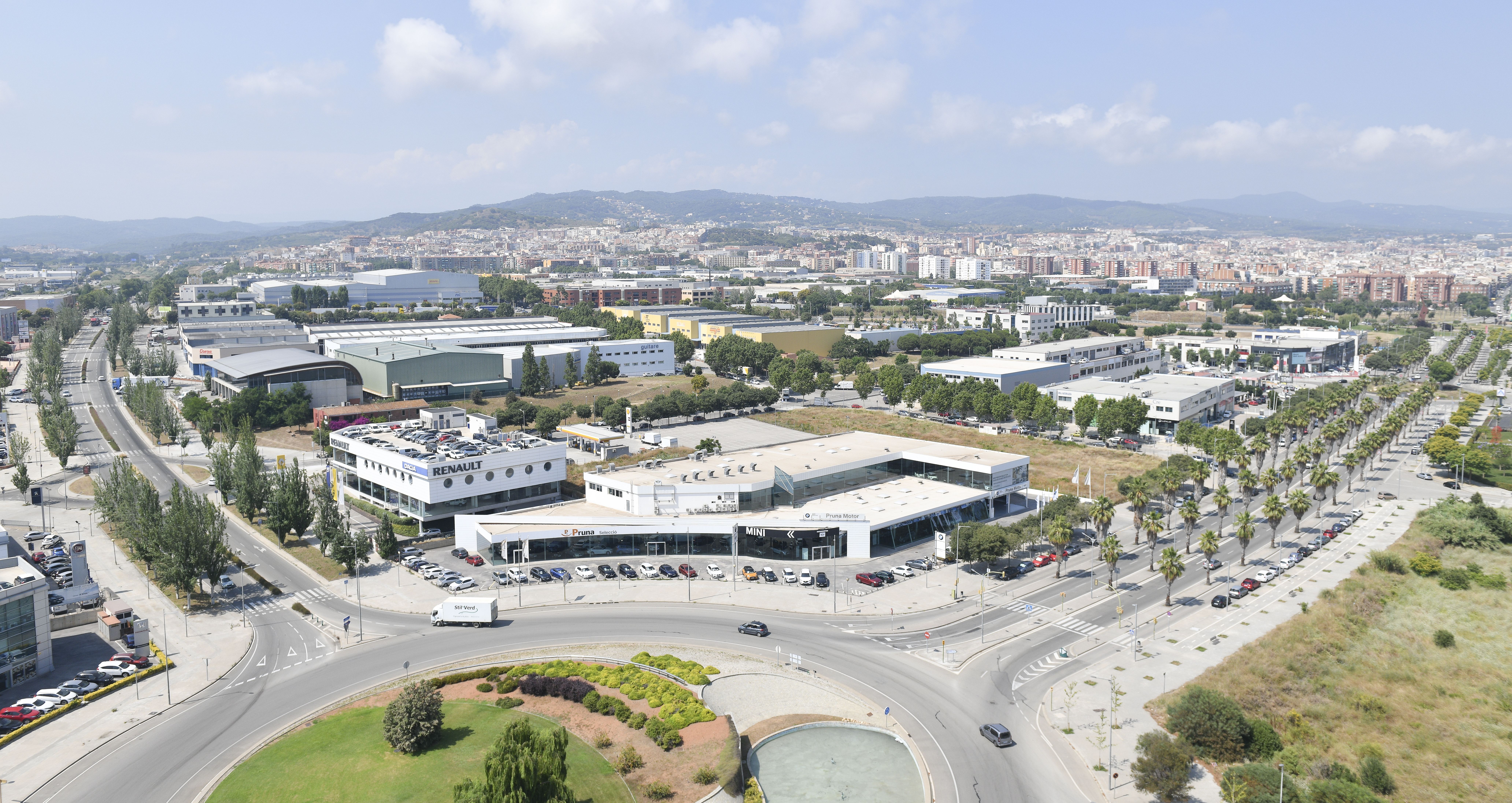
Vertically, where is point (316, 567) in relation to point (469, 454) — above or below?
below

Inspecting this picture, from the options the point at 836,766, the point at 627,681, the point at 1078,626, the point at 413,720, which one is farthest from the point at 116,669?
the point at 1078,626

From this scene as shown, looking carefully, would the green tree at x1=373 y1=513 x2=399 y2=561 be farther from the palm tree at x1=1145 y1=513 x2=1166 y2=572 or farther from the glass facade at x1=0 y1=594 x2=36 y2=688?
the palm tree at x1=1145 y1=513 x2=1166 y2=572

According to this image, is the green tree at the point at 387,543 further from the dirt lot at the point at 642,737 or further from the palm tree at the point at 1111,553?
the palm tree at the point at 1111,553

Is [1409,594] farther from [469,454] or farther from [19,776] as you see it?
[19,776]

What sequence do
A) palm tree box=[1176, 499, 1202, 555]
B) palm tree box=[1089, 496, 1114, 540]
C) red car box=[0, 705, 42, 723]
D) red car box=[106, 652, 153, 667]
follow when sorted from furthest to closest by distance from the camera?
1. palm tree box=[1176, 499, 1202, 555]
2. palm tree box=[1089, 496, 1114, 540]
3. red car box=[106, 652, 153, 667]
4. red car box=[0, 705, 42, 723]

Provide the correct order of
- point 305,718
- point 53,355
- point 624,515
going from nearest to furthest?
point 305,718 → point 624,515 → point 53,355

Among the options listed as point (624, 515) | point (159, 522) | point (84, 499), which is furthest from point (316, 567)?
point (84, 499)

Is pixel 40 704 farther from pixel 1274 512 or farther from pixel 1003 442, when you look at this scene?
pixel 1003 442

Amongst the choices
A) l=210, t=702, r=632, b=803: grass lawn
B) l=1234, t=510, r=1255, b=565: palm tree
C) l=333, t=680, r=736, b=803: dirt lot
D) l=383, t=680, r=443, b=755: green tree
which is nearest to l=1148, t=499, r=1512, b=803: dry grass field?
l=1234, t=510, r=1255, b=565: palm tree
